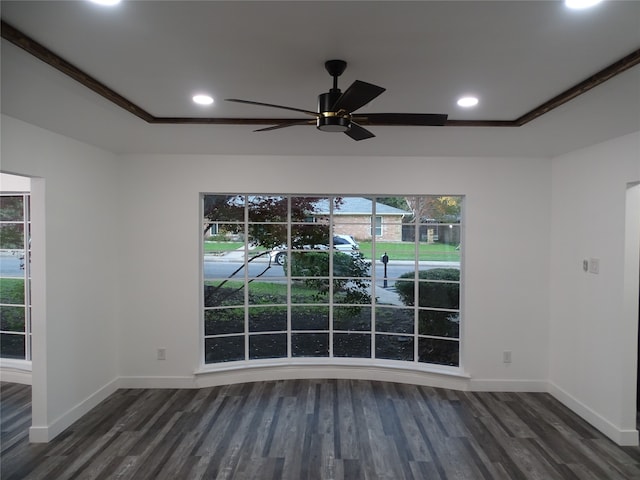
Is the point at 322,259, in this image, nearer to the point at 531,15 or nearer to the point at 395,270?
the point at 395,270

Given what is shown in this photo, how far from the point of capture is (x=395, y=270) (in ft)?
14.3

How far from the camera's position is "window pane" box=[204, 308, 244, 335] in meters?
4.26

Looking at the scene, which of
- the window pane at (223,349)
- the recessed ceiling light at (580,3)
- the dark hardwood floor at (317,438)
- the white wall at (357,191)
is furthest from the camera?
the window pane at (223,349)

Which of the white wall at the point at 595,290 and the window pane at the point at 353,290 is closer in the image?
the white wall at the point at 595,290

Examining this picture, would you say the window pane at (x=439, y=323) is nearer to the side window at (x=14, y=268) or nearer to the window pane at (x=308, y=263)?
the window pane at (x=308, y=263)

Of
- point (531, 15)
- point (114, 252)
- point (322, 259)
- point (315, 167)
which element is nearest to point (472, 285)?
point (322, 259)

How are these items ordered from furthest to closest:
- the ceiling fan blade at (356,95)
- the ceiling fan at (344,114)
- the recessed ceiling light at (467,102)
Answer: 1. the recessed ceiling light at (467,102)
2. the ceiling fan at (344,114)
3. the ceiling fan blade at (356,95)

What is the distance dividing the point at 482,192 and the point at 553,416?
2.29 m

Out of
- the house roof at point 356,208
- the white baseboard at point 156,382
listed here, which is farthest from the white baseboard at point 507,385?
the white baseboard at point 156,382

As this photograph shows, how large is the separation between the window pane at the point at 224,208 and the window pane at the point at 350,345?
6.01ft

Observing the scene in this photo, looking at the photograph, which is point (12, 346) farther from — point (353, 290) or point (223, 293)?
point (353, 290)

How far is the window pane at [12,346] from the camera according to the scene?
4.23 metres

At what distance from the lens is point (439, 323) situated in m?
4.25

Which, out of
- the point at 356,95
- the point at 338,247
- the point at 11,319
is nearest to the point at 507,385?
the point at 338,247
